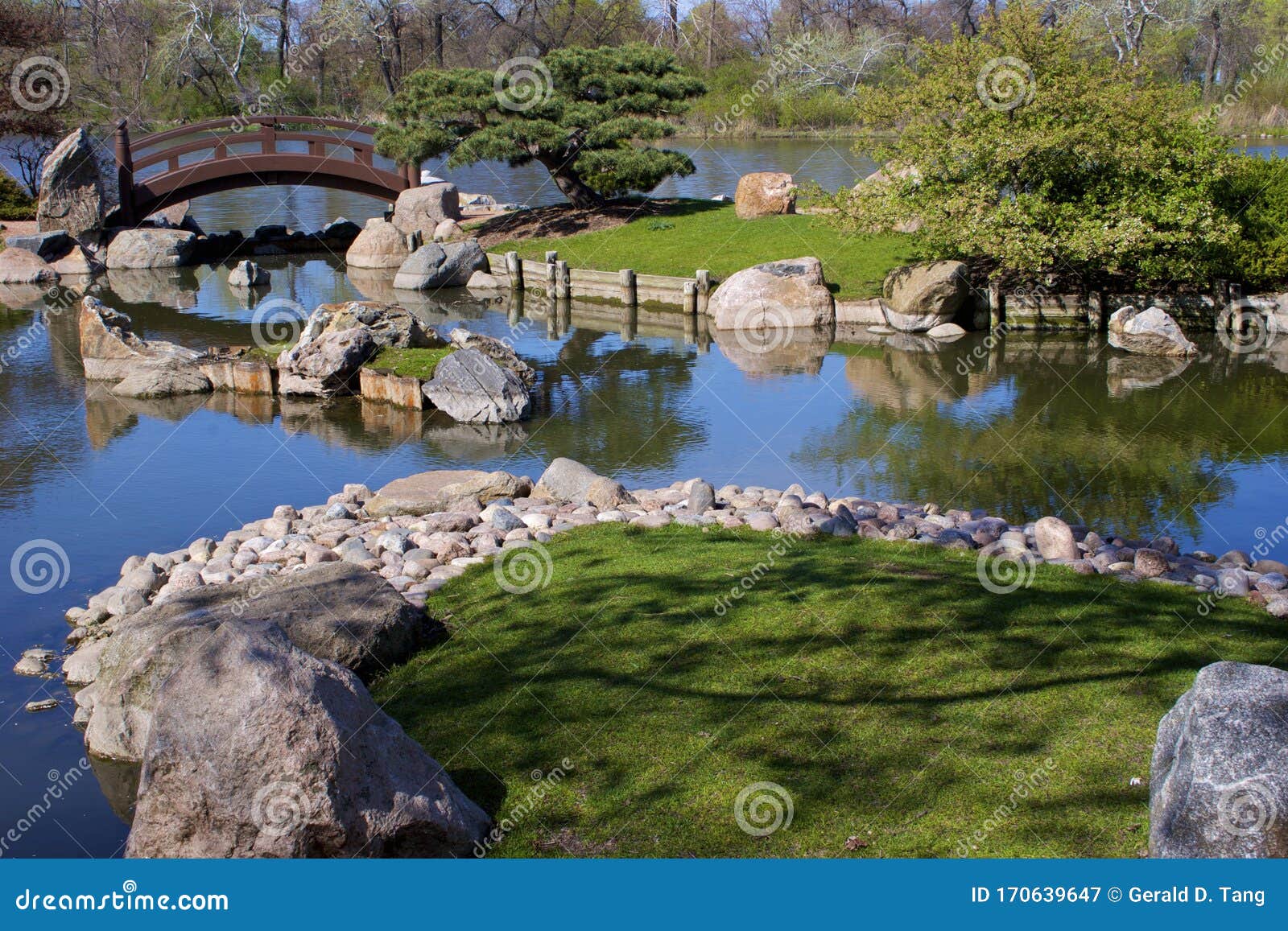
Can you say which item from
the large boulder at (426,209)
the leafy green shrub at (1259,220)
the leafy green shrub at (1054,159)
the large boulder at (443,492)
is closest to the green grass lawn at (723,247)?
the leafy green shrub at (1054,159)

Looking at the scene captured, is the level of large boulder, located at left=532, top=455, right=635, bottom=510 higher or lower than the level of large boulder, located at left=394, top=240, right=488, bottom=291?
lower

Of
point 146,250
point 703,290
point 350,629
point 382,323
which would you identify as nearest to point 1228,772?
point 350,629

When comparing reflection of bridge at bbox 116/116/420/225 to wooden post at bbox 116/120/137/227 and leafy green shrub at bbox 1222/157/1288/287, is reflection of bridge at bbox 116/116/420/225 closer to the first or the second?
wooden post at bbox 116/120/137/227

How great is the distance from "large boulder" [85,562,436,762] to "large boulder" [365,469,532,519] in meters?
3.28

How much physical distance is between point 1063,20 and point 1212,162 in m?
3.62

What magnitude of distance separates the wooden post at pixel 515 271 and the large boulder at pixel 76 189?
12763 millimetres

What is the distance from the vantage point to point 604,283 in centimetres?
2466

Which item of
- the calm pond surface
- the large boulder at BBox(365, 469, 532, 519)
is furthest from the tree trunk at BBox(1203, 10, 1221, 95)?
the large boulder at BBox(365, 469, 532, 519)

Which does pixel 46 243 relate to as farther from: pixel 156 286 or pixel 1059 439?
pixel 1059 439

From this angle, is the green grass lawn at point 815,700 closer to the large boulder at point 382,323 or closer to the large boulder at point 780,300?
the large boulder at point 382,323

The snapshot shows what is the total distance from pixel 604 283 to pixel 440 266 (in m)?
4.28

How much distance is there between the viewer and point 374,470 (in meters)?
13.6

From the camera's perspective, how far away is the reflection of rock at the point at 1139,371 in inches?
671

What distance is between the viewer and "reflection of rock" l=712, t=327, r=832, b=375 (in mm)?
18891
